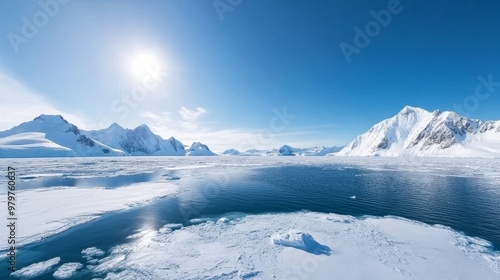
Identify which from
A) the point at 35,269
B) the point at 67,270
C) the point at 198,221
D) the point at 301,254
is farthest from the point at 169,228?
the point at 301,254

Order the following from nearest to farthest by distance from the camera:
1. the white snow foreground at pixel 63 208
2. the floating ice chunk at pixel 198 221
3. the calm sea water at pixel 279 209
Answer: the calm sea water at pixel 279 209, the white snow foreground at pixel 63 208, the floating ice chunk at pixel 198 221

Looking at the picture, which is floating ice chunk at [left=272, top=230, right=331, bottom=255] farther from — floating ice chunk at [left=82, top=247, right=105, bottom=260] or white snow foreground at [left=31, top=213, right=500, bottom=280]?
floating ice chunk at [left=82, top=247, right=105, bottom=260]

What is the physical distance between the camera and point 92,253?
1544 cm

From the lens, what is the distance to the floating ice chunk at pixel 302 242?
14.7 metres

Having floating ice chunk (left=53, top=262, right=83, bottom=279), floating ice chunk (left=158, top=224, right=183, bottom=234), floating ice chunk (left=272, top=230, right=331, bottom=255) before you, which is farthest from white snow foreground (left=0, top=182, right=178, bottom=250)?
floating ice chunk (left=272, top=230, right=331, bottom=255)

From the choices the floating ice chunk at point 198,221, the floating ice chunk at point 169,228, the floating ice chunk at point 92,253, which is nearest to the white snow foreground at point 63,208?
the floating ice chunk at point 92,253

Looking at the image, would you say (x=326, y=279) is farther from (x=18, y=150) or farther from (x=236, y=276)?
(x=18, y=150)

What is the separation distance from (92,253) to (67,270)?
7.16ft

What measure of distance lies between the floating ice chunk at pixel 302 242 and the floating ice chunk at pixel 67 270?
12.8 m

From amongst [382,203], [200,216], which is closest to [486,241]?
[382,203]

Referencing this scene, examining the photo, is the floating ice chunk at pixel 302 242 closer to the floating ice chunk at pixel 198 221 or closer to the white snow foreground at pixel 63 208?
the floating ice chunk at pixel 198 221

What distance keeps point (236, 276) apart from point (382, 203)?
2511 cm

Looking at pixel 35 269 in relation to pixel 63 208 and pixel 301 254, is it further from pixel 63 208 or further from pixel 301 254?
pixel 301 254

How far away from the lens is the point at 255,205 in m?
28.5
